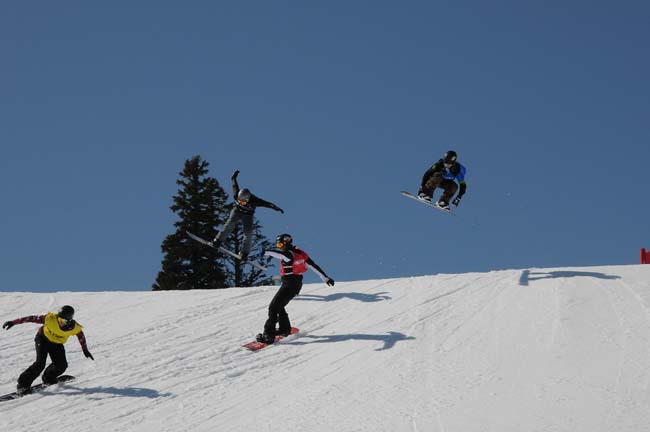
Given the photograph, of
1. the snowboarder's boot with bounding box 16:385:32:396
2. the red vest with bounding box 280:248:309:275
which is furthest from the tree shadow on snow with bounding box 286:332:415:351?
the snowboarder's boot with bounding box 16:385:32:396

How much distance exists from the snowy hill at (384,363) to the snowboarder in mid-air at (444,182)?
2388 mm

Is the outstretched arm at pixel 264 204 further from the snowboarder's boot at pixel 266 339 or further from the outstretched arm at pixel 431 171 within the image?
the snowboarder's boot at pixel 266 339

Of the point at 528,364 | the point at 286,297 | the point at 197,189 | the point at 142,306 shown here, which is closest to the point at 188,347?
the point at 286,297

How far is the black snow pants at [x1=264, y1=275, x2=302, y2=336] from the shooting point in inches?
498

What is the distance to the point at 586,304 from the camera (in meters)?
13.0

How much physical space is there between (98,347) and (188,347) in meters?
1.89

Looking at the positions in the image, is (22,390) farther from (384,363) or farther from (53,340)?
(384,363)

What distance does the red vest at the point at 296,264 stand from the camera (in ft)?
42.5

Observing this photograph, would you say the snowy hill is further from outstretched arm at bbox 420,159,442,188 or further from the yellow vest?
outstretched arm at bbox 420,159,442,188

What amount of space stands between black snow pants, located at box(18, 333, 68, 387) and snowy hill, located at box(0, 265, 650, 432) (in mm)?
321

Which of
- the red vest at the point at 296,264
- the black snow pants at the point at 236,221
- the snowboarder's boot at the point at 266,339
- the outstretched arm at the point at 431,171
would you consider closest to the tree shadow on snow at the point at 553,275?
the outstretched arm at the point at 431,171

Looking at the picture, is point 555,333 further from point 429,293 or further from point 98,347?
point 98,347

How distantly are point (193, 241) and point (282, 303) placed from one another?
20.8 m

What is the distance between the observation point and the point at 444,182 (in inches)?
699
